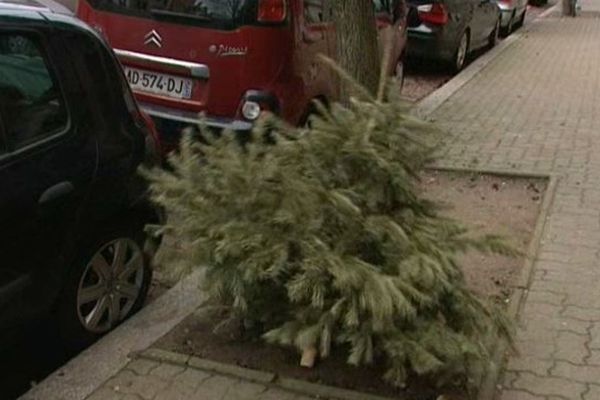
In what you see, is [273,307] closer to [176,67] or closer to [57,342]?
[57,342]

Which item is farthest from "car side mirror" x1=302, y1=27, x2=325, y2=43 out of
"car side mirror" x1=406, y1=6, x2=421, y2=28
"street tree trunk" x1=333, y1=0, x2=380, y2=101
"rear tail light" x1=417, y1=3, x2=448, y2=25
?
"rear tail light" x1=417, y1=3, x2=448, y2=25

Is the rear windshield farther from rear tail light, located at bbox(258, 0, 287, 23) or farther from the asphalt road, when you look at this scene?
the asphalt road

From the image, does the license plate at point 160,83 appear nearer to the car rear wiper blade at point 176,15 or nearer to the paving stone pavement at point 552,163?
the car rear wiper blade at point 176,15

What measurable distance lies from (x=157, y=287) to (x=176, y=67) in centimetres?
191

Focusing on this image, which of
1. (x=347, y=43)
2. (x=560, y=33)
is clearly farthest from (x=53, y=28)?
(x=560, y=33)

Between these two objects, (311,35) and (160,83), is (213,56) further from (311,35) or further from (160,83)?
(311,35)

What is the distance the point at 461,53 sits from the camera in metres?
12.1

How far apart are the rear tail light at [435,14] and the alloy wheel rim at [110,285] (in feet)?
26.2

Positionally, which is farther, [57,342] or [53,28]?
[57,342]

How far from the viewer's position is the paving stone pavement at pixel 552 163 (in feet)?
10.9

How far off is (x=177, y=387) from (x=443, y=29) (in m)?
8.88

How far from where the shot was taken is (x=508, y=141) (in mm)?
7363

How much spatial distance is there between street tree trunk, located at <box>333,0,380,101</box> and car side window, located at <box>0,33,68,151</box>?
2.72 m

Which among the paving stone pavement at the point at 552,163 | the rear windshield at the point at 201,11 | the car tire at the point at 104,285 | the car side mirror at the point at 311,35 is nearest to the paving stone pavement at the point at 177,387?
the car tire at the point at 104,285
